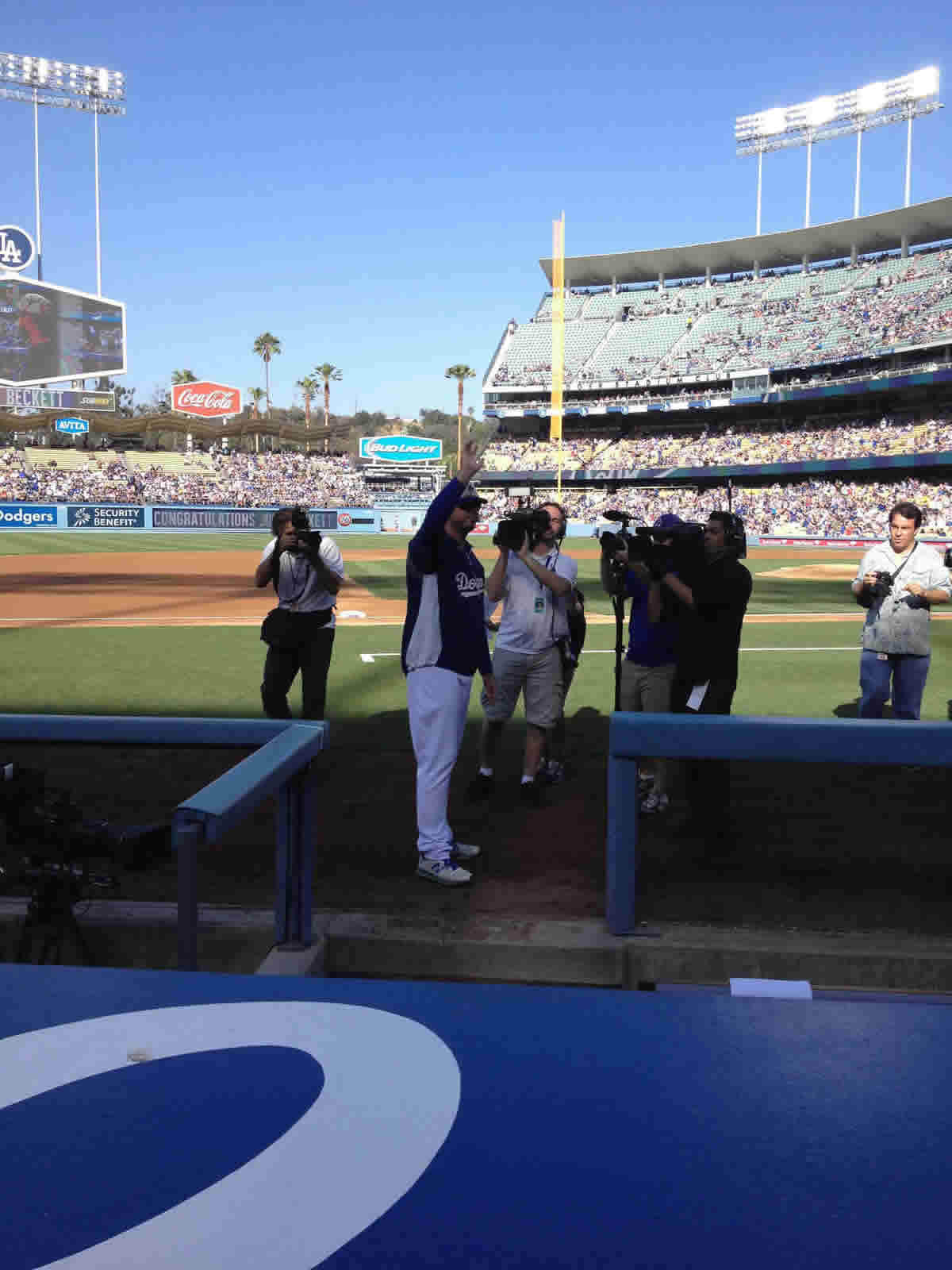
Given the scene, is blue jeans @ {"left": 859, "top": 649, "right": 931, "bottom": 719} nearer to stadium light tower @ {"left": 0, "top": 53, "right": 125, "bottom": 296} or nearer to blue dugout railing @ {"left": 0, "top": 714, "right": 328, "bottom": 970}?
blue dugout railing @ {"left": 0, "top": 714, "right": 328, "bottom": 970}

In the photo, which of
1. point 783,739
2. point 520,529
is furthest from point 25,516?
point 783,739

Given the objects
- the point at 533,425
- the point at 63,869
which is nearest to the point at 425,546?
the point at 63,869

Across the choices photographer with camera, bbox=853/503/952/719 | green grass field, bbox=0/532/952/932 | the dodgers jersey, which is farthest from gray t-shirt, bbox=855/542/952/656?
the dodgers jersey

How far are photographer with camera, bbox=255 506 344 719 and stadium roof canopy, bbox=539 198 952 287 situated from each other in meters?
68.5

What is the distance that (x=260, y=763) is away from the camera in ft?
10.4

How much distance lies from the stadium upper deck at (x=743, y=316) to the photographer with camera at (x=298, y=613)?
2412 inches

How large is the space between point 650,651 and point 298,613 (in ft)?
8.10

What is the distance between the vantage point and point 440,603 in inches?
204

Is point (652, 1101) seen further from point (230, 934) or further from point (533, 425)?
point (533, 425)

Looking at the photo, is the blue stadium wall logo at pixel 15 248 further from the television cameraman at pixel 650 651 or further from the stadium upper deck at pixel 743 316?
the television cameraman at pixel 650 651

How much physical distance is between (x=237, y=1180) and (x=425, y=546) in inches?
147

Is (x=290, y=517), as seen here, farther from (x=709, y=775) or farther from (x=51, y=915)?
(x=51, y=915)

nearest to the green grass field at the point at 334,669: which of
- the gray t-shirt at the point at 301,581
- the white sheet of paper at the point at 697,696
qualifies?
the gray t-shirt at the point at 301,581

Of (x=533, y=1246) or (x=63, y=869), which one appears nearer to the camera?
(x=533, y=1246)
